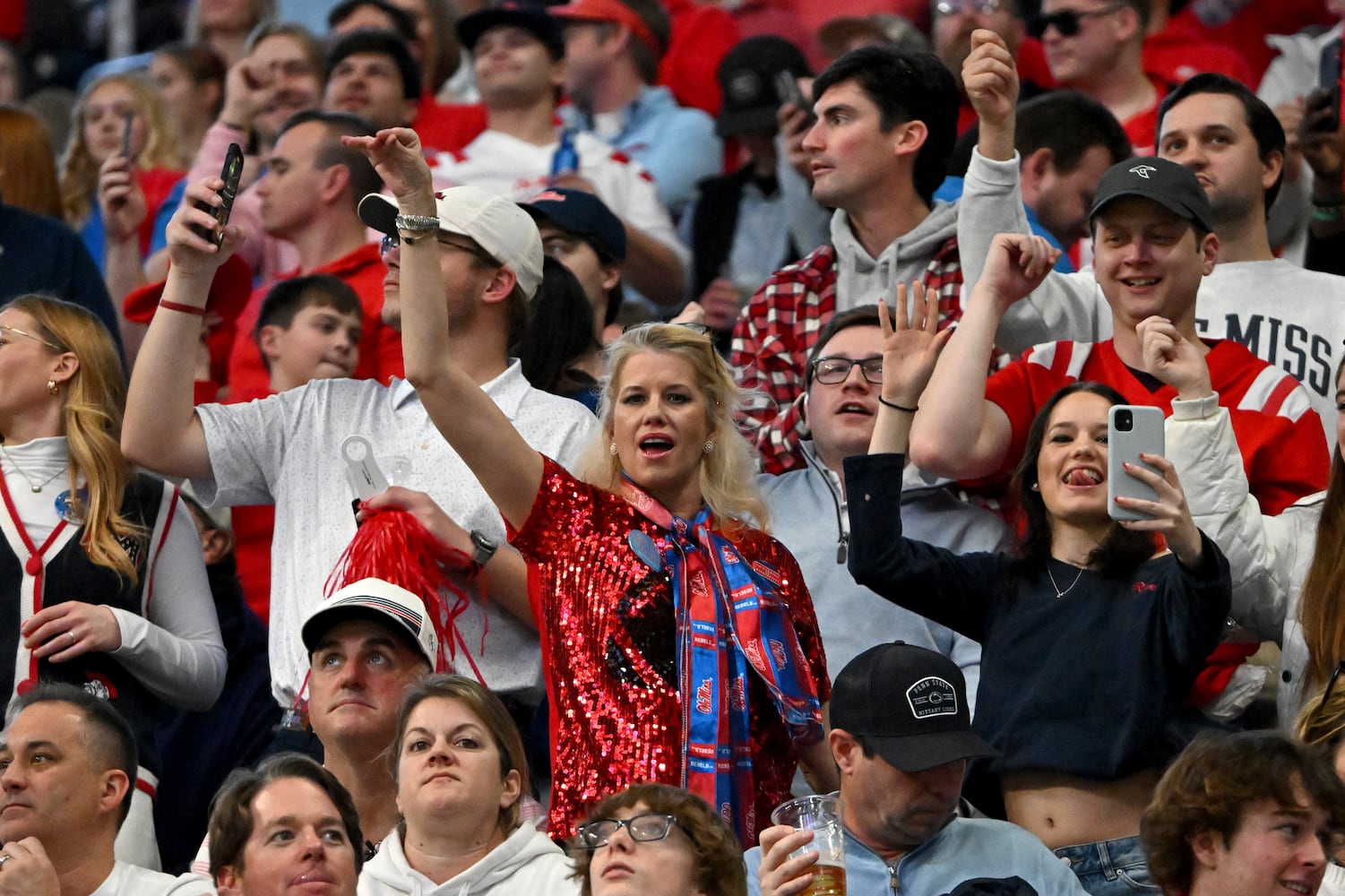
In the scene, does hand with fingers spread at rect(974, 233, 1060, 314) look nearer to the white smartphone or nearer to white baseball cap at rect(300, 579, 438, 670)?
the white smartphone

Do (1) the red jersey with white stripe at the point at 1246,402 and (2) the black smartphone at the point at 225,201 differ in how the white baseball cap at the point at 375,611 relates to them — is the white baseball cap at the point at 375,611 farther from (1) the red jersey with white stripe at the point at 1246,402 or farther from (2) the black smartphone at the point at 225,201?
(1) the red jersey with white stripe at the point at 1246,402

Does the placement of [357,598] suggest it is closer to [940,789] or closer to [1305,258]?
[940,789]

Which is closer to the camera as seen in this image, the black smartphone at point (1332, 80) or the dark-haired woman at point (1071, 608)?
the dark-haired woman at point (1071, 608)

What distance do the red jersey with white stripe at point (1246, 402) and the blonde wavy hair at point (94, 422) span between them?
2201 mm

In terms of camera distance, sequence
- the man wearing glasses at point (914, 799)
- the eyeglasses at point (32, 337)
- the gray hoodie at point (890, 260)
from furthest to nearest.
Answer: the gray hoodie at point (890, 260), the eyeglasses at point (32, 337), the man wearing glasses at point (914, 799)

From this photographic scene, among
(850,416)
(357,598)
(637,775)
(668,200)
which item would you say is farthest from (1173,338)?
(668,200)

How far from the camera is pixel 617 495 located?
542cm

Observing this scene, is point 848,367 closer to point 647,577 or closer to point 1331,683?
point 647,577

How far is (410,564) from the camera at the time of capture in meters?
5.71

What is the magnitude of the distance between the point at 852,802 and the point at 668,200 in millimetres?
4633

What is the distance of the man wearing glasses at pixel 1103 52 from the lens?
8.61 meters

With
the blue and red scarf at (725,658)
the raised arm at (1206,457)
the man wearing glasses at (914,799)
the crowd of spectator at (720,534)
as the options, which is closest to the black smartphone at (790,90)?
the crowd of spectator at (720,534)

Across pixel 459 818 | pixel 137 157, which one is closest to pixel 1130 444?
pixel 459 818

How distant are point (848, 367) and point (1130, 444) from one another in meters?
1.14
